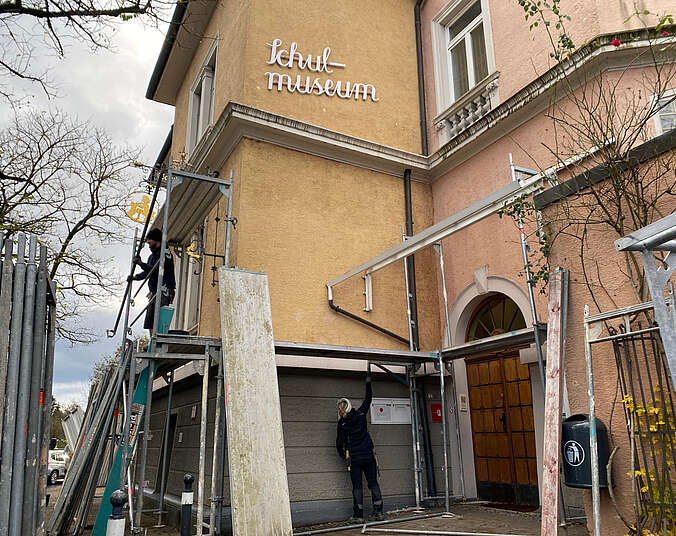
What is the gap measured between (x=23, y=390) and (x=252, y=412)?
258 centimetres

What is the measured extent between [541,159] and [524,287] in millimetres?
2044

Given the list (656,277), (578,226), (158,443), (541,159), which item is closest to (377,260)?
(541,159)

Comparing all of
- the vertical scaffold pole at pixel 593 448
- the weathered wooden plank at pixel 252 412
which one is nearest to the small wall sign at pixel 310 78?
the weathered wooden plank at pixel 252 412

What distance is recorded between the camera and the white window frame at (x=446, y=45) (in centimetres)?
1100

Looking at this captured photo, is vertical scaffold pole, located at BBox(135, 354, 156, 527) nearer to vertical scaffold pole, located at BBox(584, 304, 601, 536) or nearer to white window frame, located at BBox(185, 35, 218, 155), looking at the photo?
vertical scaffold pole, located at BBox(584, 304, 601, 536)

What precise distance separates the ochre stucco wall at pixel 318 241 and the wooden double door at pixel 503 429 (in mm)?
1201

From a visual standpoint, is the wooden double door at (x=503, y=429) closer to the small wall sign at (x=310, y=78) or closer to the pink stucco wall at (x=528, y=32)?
the pink stucco wall at (x=528, y=32)

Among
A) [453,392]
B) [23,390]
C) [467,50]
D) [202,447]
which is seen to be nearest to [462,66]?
[467,50]

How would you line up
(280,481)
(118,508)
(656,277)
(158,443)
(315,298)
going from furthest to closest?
(158,443) < (315,298) < (280,481) < (118,508) < (656,277)

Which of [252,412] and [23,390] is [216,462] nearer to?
[252,412]

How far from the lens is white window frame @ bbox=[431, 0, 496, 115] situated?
11000 millimetres

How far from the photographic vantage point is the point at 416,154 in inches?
437

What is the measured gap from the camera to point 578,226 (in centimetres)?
580

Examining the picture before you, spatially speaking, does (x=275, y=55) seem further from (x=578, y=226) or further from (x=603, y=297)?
(x=603, y=297)
